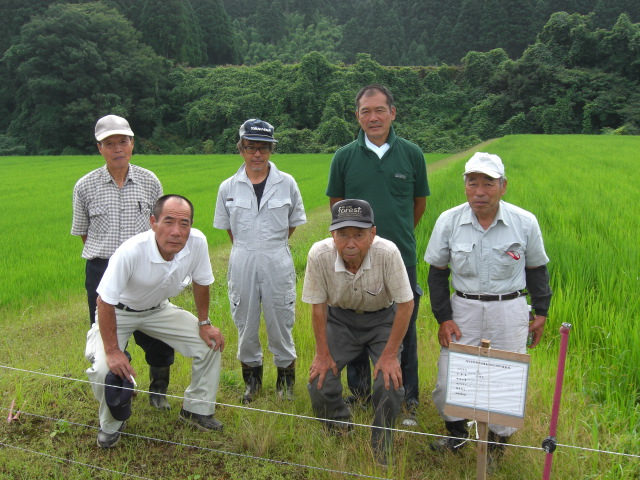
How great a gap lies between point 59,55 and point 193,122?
8400mm

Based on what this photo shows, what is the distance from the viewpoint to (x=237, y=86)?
3650 cm

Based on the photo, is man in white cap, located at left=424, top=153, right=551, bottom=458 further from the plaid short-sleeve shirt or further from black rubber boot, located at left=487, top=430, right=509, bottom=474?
the plaid short-sleeve shirt

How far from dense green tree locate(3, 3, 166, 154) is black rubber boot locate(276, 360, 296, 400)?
30696 mm

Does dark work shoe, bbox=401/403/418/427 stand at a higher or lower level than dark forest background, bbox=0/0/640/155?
lower

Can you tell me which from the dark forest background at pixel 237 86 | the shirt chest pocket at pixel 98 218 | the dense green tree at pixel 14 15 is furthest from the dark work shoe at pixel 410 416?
the dense green tree at pixel 14 15

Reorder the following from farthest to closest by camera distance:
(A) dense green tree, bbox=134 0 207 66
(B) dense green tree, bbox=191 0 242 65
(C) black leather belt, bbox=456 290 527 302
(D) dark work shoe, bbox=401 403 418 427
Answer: (B) dense green tree, bbox=191 0 242 65 < (A) dense green tree, bbox=134 0 207 66 < (D) dark work shoe, bbox=401 403 418 427 < (C) black leather belt, bbox=456 290 527 302

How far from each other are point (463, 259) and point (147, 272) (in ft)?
5.27

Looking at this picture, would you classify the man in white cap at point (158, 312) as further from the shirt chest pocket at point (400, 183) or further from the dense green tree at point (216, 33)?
the dense green tree at point (216, 33)

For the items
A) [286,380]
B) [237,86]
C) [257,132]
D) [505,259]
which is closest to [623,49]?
[237,86]

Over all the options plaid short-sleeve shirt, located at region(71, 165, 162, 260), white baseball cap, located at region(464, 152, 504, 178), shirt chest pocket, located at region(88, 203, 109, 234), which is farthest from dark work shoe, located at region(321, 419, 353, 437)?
shirt chest pocket, located at region(88, 203, 109, 234)

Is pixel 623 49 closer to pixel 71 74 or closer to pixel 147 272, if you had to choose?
pixel 71 74

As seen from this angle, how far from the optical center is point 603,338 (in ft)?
10.9

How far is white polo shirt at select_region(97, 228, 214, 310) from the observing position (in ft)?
8.76

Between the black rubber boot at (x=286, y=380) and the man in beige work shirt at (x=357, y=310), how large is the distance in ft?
1.59
